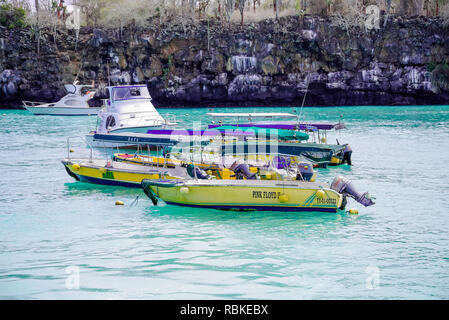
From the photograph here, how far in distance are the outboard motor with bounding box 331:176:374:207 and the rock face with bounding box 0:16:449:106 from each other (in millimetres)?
65884

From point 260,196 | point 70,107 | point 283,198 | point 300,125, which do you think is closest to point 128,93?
point 300,125

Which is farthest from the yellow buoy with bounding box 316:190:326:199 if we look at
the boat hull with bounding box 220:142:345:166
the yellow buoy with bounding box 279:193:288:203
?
the boat hull with bounding box 220:142:345:166

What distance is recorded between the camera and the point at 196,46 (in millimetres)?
86250

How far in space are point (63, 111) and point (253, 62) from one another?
3134 centimetres

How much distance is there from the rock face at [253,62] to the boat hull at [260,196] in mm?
66038

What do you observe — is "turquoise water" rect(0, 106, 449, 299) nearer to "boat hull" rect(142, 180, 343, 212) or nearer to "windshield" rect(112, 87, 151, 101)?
"boat hull" rect(142, 180, 343, 212)

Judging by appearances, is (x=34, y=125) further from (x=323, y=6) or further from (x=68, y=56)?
(x=323, y=6)

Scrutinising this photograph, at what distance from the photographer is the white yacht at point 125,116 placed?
37.8 meters

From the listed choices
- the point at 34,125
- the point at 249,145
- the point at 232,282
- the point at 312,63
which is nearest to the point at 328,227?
the point at 232,282

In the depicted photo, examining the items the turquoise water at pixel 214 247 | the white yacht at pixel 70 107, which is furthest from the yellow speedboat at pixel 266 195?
the white yacht at pixel 70 107

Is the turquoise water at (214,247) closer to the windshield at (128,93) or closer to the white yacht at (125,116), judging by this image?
the white yacht at (125,116)

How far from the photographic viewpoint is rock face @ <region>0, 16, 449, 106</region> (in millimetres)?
84312

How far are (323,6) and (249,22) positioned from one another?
1247cm
